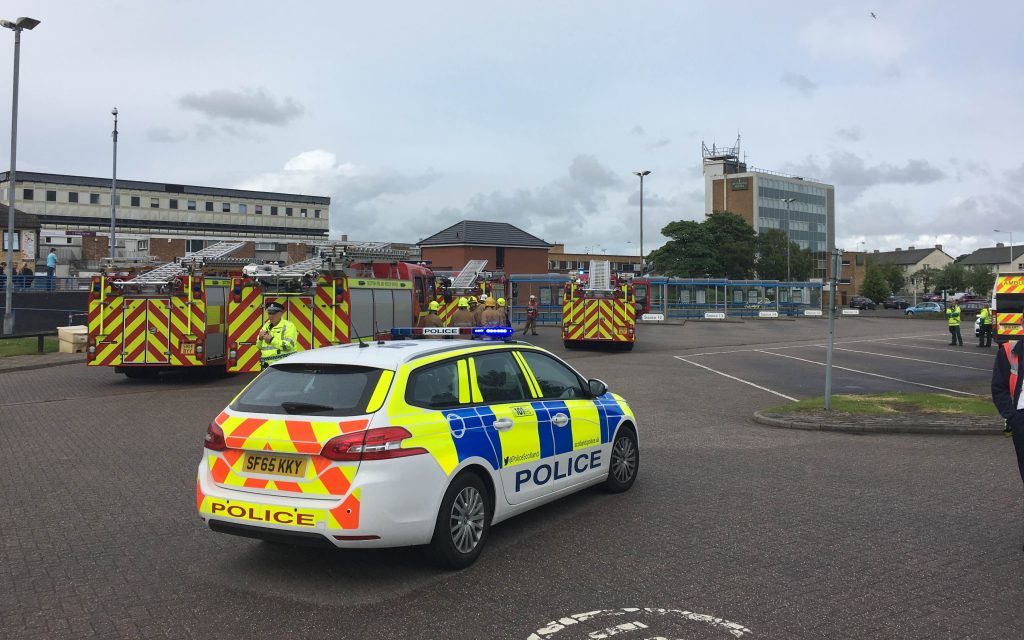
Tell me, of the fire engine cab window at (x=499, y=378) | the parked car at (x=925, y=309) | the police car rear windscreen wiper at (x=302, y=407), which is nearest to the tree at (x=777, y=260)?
the parked car at (x=925, y=309)

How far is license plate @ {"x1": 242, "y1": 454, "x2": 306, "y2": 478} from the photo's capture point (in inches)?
199

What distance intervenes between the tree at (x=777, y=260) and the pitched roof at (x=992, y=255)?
231 ft

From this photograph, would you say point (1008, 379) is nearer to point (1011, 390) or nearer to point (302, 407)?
point (1011, 390)

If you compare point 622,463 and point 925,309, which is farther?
point 925,309

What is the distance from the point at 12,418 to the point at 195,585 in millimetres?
8891

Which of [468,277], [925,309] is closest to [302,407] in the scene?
[468,277]

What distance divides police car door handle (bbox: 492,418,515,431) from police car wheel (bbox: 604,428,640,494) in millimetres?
1693

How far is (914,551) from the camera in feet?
18.8

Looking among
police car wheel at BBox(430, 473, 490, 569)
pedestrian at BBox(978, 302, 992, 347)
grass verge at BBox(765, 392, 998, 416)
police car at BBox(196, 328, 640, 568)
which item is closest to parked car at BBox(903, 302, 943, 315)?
pedestrian at BBox(978, 302, 992, 347)

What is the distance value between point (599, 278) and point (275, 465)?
2256 cm

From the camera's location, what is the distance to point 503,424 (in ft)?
19.2

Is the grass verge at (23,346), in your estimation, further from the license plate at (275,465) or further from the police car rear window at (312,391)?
the license plate at (275,465)

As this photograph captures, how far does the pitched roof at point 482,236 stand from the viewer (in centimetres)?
6856

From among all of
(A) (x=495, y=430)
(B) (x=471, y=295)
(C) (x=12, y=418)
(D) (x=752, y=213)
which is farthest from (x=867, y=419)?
(D) (x=752, y=213)
